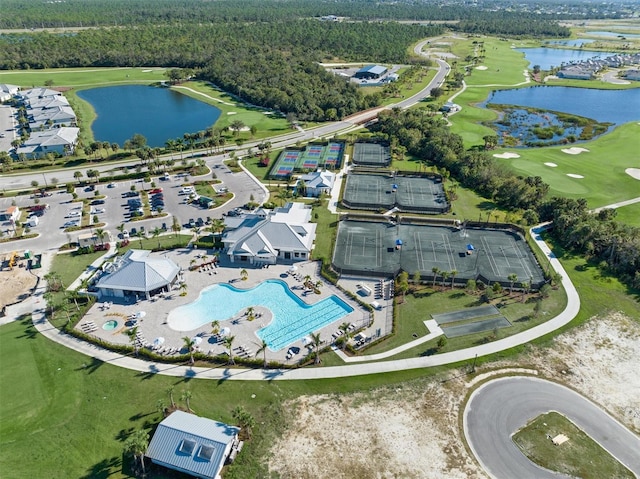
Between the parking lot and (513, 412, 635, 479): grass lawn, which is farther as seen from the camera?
the parking lot

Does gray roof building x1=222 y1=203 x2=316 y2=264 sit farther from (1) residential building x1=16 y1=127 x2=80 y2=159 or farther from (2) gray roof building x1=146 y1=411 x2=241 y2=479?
(1) residential building x1=16 y1=127 x2=80 y2=159

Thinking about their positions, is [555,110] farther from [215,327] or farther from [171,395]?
[171,395]

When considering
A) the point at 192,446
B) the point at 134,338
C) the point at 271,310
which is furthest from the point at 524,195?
the point at 192,446

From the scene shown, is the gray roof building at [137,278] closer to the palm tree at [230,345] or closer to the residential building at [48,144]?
the palm tree at [230,345]

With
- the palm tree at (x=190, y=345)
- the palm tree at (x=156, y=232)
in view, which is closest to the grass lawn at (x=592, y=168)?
A: the palm tree at (x=156, y=232)

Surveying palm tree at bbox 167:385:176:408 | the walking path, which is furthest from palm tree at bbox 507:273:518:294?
palm tree at bbox 167:385:176:408

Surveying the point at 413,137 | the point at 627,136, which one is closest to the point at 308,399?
the point at 413,137

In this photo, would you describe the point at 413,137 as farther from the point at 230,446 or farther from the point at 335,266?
the point at 230,446

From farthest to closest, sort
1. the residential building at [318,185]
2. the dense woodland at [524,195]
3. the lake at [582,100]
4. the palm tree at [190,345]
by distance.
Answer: the lake at [582,100]
the residential building at [318,185]
the dense woodland at [524,195]
the palm tree at [190,345]
